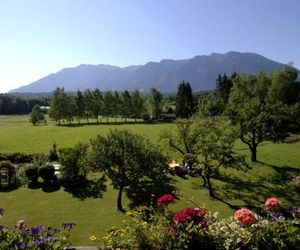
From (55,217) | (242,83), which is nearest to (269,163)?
(55,217)

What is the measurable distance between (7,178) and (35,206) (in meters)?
8.31

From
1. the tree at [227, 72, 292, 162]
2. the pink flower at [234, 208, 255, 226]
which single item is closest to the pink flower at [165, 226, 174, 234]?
the pink flower at [234, 208, 255, 226]

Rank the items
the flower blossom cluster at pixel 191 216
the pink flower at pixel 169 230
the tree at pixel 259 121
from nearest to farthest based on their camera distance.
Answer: the pink flower at pixel 169 230, the flower blossom cluster at pixel 191 216, the tree at pixel 259 121

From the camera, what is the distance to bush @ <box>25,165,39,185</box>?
31.5m

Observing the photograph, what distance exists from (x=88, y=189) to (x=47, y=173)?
14.9 feet

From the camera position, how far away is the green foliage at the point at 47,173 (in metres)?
31.1

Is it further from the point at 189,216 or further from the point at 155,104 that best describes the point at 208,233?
the point at 155,104

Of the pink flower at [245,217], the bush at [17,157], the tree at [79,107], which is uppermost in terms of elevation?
the tree at [79,107]

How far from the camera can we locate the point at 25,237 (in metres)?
7.81

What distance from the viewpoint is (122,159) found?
25.4m

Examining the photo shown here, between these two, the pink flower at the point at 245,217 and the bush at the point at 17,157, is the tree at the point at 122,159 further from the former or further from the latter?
the bush at the point at 17,157

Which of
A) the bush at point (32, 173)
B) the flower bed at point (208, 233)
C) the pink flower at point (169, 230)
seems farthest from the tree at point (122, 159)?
the pink flower at point (169, 230)

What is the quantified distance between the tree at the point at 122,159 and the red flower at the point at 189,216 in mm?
17352

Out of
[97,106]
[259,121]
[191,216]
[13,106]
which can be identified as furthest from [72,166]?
[13,106]
